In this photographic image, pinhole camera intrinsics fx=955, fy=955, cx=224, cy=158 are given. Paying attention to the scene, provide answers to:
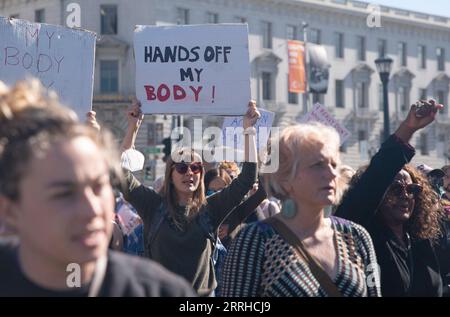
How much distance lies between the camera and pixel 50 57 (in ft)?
22.3

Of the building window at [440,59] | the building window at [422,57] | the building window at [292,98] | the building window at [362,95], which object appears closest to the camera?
the building window at [292,98]

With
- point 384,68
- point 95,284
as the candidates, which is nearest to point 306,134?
point 95,284

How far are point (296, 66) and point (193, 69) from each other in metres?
34.3

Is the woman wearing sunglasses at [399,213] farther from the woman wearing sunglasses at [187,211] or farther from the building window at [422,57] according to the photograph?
the building window at [422,57]

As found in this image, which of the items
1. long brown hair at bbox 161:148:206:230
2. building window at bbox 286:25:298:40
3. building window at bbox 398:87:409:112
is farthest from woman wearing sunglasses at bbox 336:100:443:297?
building window at bbox 398:87:409:112

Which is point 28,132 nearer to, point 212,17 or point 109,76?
point 109,76

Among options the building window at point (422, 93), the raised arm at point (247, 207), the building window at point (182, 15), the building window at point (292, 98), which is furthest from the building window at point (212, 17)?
the raised arm at point (247, 207)

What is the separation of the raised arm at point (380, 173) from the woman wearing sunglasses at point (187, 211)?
1.21 meters

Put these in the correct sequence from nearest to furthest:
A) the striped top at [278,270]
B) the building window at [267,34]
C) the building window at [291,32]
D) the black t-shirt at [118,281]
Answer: the black t-shirt at [118,281] → the striped top at [278,270] → the building window at [267,34] → the building window at [291,32]

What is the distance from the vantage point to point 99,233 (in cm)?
230

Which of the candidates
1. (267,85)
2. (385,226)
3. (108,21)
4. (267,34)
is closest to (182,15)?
(108,21)

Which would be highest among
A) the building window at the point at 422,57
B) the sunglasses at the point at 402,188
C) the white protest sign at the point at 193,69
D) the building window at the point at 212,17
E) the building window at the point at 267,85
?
→ the building window at the point at 212,17

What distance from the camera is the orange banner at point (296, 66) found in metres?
39.9

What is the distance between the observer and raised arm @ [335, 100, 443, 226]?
14.6 ft
